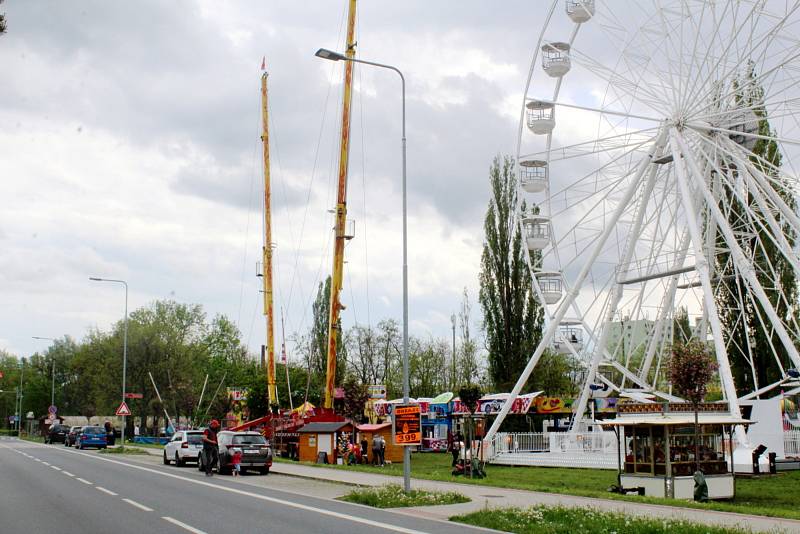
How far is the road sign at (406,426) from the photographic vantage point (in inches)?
797

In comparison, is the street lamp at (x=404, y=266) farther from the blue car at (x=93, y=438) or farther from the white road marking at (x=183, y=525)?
the blue car at (x=93, y=438)

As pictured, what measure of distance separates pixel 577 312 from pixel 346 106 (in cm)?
1663

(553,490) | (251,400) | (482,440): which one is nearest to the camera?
(553,490)

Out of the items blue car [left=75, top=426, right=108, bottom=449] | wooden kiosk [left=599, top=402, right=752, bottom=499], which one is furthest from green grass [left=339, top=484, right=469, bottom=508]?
blue car [left=75, top=426, right=108, bottom=449]

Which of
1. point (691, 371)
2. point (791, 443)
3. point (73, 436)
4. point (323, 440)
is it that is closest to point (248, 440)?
point (323, 440)

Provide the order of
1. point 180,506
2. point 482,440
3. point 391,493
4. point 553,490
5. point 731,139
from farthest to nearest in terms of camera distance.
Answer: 1. point 482,440
2. point 731,139
3. point 553,490
4. point 391,493
5. point 180,506

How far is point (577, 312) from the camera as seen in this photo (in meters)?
35.1

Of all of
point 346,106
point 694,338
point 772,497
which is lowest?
point 772,497

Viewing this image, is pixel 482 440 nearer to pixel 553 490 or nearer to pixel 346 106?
pixel 553 490

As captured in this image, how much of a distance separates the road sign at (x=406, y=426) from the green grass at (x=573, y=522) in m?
5.39

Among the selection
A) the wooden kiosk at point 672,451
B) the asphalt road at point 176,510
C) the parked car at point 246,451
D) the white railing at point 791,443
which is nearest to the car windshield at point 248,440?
the parked car at point 246,451

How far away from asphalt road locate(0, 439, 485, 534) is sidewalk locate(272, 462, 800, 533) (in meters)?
1.68

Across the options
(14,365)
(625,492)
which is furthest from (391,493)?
(14,365)

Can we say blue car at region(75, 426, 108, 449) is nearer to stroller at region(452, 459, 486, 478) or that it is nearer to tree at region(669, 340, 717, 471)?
stroller at region(452, 459, 486, 478)
